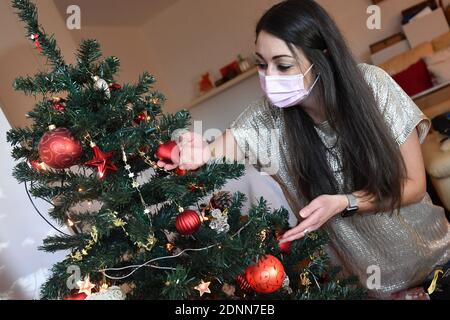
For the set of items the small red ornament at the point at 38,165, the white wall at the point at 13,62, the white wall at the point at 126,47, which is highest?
the white wall at the point at 126,47

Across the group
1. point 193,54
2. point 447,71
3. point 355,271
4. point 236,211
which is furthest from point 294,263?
point 193,54

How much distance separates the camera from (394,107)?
97 centimetres

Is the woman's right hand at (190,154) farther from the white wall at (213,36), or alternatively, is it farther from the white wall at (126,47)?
the white wall at (126,47)

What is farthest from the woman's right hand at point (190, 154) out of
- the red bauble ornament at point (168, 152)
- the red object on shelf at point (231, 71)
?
the red object on shelf at point (231, 71)

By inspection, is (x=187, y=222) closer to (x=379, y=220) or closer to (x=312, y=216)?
(x=312, y=216)

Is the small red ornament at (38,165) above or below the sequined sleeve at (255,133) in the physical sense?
above

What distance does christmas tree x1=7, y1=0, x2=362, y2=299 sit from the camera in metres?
0.65

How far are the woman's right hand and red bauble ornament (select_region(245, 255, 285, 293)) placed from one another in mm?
215

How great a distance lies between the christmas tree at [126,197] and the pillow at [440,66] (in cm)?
258

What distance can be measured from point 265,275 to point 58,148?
400 mm

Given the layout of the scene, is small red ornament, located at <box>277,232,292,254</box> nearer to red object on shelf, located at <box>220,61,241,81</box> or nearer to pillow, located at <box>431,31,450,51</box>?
pillow, located at <box>431,31,450,51</box>

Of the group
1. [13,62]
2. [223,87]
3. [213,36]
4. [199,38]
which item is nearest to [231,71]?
[223,87]

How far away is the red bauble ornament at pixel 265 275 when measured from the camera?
646mm
